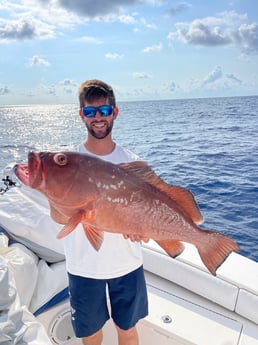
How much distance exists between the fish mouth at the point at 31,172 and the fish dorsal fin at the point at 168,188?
419 mm

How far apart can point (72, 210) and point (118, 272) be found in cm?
79

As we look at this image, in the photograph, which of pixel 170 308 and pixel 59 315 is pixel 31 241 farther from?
pixel 170 308

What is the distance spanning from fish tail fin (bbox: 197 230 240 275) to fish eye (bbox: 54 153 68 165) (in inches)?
31.3

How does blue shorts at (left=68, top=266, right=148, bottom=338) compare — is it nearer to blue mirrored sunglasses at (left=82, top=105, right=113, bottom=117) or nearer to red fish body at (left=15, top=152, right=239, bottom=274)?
red fish body at (left=15, top=152, right=239, bottom=274)

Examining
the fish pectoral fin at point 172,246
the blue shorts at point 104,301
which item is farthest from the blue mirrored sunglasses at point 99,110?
the blue shorts at point 104,301

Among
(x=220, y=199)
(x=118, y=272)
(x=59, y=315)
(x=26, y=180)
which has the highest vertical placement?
(x=26, y=180)

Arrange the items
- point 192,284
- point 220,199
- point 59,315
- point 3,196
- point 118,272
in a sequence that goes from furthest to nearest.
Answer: point 220,199, point 3,196, point 192,284, point 59,315, point 118,272

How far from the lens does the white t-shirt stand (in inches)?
92.6

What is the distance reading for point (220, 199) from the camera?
8.33 m

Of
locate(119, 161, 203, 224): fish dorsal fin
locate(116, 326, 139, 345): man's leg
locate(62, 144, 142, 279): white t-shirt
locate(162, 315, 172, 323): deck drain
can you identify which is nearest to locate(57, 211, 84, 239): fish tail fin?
locate(119, 161, 203, 224): fish dorsal fin

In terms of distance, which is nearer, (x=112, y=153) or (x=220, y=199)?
(x=112, y=153)

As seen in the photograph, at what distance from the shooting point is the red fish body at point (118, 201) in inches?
68.0

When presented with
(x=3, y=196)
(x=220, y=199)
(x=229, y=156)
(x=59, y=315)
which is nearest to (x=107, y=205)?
(x=59, y=315)

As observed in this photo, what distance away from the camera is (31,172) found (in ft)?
5.52
